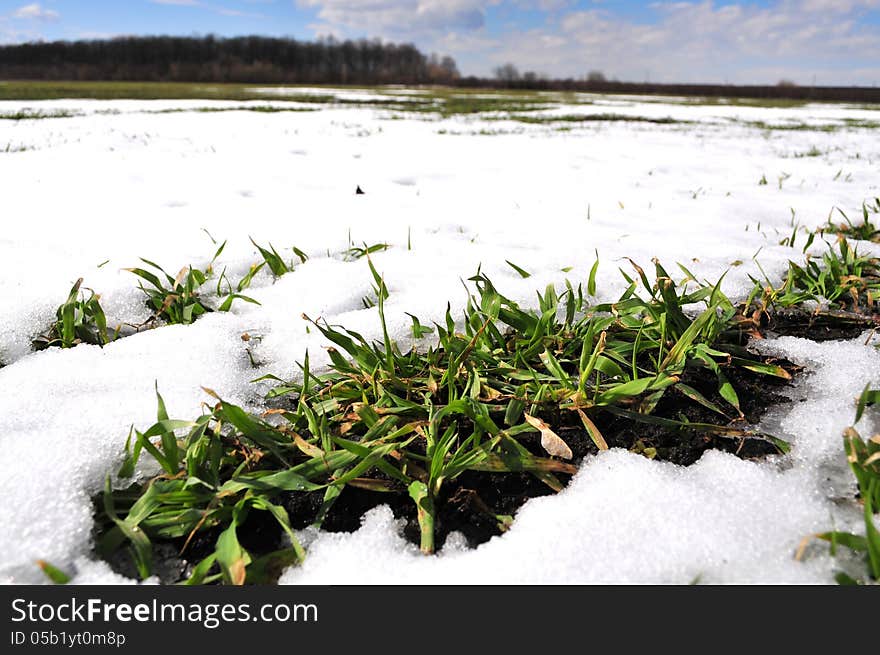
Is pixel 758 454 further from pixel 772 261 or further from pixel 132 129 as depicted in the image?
pixel 132 129

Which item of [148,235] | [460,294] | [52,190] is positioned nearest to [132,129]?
[52,190]

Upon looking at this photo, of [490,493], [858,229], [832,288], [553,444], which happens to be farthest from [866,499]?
[858,229]

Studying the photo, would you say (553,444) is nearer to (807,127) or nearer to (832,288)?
(832,288)

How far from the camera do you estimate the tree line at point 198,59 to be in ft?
290

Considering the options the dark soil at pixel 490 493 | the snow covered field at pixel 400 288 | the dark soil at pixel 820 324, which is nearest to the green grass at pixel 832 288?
the dark soil at pixel 820 324

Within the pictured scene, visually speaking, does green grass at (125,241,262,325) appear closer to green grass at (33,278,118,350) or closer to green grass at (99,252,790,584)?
green grass at (33,278,118,350)

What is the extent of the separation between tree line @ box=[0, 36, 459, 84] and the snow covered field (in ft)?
288

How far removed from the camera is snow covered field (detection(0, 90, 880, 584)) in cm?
91

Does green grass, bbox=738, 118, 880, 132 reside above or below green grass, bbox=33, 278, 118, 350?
above

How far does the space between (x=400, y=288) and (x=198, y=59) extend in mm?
127489

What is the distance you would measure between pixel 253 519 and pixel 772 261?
2.17 m

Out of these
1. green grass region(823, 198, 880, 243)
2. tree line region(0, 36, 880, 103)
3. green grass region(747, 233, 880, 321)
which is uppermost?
tree line region(0, 36, 880, 103)

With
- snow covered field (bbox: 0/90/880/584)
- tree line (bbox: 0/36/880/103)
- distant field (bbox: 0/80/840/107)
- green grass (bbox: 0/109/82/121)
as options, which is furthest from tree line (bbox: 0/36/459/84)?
snow covered field (bbox: 0/90/880/584)

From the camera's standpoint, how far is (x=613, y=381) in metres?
1.39
